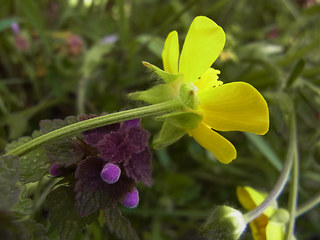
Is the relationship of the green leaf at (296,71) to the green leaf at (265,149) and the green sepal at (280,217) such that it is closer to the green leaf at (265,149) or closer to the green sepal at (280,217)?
the green leaf at (265,149)

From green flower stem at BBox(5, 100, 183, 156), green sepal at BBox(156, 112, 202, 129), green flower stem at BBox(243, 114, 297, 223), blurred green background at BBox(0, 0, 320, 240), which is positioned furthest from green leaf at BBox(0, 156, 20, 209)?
blurred green background at BBox(0, 0, 320, 240)

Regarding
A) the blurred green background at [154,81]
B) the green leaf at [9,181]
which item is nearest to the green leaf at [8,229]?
the green leaf at [9,181]

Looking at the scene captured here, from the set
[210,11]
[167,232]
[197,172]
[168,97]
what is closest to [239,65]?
[210,11]

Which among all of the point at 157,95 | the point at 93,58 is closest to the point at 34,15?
the point at 93,58

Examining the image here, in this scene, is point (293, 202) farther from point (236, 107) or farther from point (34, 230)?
point (34, 230)

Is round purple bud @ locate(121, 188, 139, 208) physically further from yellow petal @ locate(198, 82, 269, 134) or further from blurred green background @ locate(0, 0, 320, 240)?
blurred green background @ locate(0, 0, 320, 240)

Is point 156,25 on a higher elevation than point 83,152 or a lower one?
lower

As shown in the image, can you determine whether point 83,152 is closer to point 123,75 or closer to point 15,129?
point 15,129
